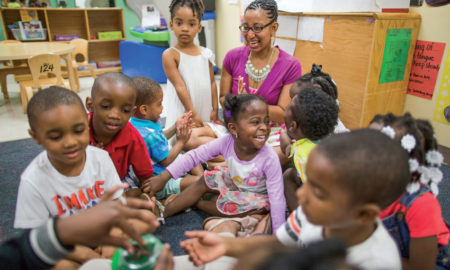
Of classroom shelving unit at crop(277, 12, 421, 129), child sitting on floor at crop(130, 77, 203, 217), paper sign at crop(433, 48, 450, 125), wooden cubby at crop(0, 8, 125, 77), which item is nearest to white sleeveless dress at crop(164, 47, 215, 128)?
child sitting on floor at crop(130, 77, 203, 217)

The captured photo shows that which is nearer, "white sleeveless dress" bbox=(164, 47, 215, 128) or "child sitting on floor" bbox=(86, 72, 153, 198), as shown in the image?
"child sitting on floor" bbox=(86, 72, 153, 198)

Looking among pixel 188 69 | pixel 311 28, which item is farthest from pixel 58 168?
pixel 311 28

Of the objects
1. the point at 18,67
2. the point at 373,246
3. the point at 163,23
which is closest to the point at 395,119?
the point at 373,246

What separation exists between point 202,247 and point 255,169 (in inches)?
22.8

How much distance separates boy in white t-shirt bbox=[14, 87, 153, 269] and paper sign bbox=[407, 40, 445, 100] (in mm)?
2054

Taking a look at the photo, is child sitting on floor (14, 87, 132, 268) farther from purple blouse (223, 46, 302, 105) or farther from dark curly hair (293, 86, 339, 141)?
purple blouse (223, 46, 302, 105)

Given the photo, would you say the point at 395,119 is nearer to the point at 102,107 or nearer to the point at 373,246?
the point at 373,246

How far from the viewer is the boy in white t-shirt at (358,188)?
597 mm

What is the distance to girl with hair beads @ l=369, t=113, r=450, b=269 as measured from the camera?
838 millimetres

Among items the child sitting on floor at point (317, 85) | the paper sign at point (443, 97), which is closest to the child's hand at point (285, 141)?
the child sitting on floor at point (317, 85)

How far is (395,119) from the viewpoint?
0.91m

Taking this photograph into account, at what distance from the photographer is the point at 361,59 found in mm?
1905

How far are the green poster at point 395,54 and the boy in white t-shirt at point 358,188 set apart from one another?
4.93ft

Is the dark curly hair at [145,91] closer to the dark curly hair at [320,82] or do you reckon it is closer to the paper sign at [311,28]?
the dark curly hair at [320,82]
